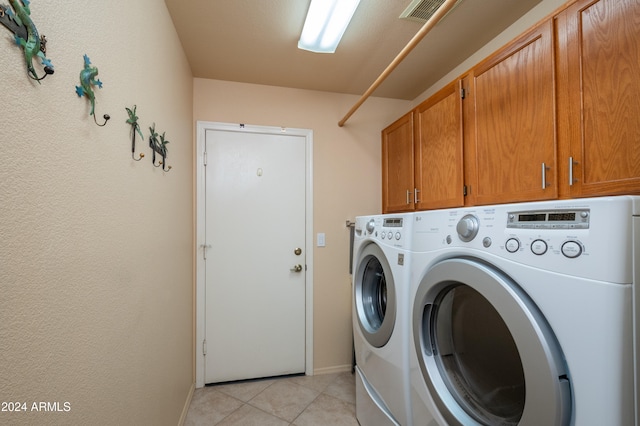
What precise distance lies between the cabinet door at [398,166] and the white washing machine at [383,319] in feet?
1.94

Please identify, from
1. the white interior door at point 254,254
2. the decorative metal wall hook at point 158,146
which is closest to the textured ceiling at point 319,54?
the white interior door at point 254,254

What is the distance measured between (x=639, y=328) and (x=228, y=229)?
2.12 metres

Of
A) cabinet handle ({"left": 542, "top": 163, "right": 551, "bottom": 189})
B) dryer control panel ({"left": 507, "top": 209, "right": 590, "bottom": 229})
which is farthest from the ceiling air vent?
dryer control panel ({"left": 507, "top": 209, "right": 590, "bottom": 229})

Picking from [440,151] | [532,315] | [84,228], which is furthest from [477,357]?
[84,228]

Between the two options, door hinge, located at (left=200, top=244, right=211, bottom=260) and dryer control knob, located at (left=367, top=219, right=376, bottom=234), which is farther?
door hinge, located at (left=200, top=244, right=211, bottom=260)

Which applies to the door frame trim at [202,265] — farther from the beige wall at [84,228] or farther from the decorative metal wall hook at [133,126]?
the decorative metal wall hook at [133,126]

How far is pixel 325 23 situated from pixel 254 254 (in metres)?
1.68

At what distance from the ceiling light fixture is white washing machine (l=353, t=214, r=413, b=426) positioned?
1.09 meters

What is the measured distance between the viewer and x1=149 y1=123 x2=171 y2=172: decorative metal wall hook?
1177 mm

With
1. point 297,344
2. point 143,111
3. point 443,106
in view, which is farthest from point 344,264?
point 143,111

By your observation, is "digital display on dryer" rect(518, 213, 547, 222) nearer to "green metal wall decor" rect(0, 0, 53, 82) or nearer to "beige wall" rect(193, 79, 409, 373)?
"green metal wall decor" rect(0, 0, 53, 82)

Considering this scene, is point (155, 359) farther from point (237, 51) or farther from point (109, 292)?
point (237, 51)

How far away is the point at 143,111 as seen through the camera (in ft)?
3.57

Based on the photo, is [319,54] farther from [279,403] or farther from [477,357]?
[279,403]
